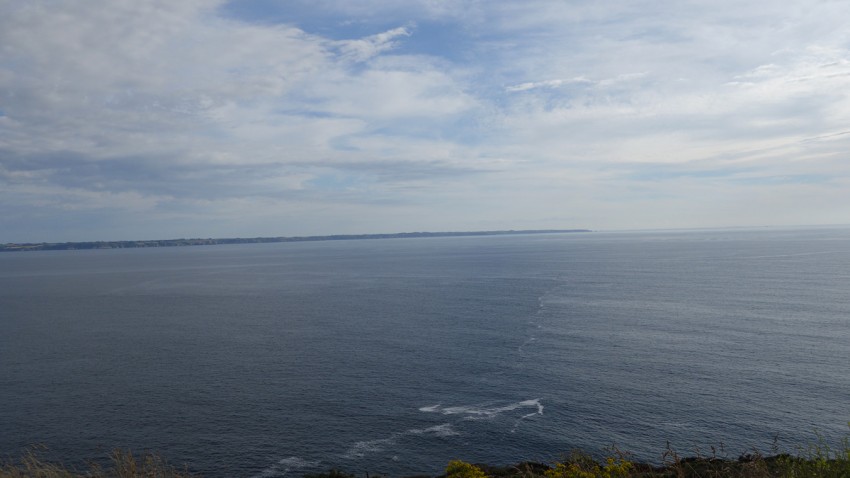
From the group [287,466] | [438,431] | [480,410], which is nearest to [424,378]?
[480,410]

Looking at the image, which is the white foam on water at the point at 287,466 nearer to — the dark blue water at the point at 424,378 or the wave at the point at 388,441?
the dark blue water at the point at 424,378

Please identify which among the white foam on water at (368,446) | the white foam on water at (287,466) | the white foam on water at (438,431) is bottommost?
the white foam on water at (287,466)

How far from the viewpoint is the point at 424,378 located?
63812mm

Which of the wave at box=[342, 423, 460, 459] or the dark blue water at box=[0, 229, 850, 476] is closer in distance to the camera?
the wave at box=[342, 423, 460, 459]

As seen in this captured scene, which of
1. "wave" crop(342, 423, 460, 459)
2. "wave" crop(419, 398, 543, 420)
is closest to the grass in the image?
"wave" crop(342, 423, 460, 459)

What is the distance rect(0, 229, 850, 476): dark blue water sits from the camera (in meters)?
47.7

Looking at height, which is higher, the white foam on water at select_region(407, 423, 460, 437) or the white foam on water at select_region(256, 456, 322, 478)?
the white foam on water at select_region(407, 423, 460, 437)

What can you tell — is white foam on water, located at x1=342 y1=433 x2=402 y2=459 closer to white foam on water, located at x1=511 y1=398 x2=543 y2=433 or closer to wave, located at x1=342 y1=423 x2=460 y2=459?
wave, located at x1=342 y1=423 x2=460 y2=459

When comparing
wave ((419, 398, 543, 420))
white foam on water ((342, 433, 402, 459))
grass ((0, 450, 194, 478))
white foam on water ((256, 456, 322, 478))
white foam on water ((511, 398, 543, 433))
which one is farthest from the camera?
wave ((419, 398, 543, 420))

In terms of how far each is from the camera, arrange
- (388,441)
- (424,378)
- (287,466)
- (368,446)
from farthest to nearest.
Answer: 1. (424,378)
2. (388,441)
3. (368,446)
4. (287,466)

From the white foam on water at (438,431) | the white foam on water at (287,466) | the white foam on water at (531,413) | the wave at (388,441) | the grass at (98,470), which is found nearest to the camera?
the grass at (98,470)

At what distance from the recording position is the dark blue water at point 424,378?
47.7m

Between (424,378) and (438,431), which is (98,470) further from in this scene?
(424,378)

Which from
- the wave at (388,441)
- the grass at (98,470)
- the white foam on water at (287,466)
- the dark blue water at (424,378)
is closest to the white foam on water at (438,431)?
the wave at (388,441)
